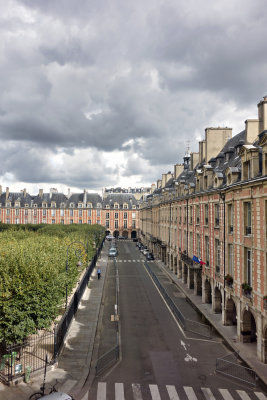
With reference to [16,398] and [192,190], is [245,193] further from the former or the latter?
[16,398]

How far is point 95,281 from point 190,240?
1330 cm

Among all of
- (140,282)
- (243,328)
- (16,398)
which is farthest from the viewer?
(140,282)

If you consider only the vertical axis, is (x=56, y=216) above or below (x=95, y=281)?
above

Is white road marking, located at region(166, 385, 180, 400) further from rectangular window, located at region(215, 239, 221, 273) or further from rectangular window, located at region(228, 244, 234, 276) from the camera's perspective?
rectangular window, located at region(215, 239, 221, 273)

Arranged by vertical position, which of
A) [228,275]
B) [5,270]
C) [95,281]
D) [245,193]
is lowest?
[95,281]

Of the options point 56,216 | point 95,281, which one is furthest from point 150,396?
point 56,216

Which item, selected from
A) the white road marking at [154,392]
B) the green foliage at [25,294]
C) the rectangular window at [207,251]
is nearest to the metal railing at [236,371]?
the white road marking at [154,392]

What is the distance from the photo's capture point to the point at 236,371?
15.0m

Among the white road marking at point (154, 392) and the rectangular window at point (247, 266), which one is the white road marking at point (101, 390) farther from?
the rectangular window at point (247, 266)

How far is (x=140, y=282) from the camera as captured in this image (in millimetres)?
35875

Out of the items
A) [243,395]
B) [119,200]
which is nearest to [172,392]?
[243,395]

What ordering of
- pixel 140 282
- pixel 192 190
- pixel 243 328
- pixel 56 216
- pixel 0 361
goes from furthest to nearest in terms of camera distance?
pixel 56 216, pixel 140 282, pixel 192 190, pixel 243 328, pixel 0 361

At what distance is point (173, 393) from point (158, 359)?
336cm

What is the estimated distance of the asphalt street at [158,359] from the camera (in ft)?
43.0
